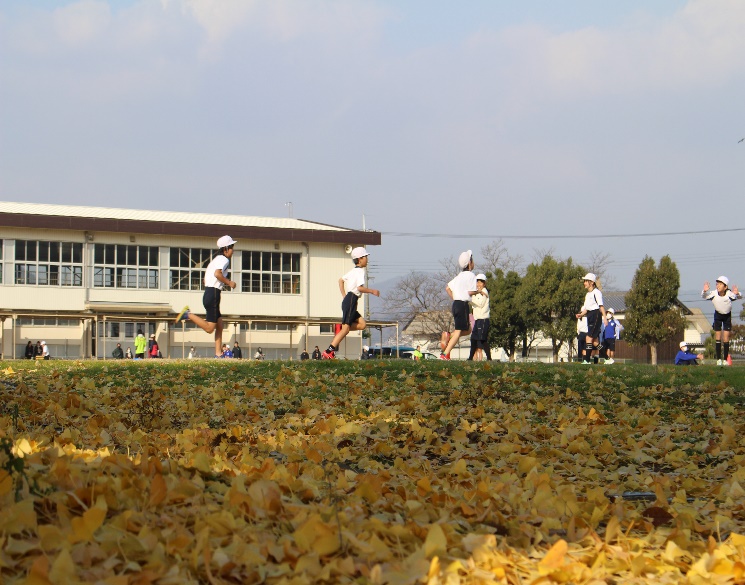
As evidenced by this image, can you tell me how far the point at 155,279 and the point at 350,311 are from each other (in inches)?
1305

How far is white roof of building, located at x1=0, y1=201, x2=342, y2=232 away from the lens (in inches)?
1858

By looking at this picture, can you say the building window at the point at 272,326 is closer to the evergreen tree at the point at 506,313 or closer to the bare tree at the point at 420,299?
the evergreen tree at the point at 506,313

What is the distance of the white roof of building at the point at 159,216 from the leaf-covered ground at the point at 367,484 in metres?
38.9

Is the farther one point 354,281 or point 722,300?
point 722,300

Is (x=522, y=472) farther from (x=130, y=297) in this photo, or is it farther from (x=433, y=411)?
(x=130, y=297)

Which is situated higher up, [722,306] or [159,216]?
[159,216]

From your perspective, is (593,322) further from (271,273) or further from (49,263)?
(49,263)

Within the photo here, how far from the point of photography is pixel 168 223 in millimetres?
45219

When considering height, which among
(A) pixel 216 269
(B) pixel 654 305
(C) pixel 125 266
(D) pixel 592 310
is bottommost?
(D) pixel 592 310

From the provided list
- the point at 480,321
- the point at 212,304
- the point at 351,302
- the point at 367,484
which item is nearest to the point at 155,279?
the point at 212,304

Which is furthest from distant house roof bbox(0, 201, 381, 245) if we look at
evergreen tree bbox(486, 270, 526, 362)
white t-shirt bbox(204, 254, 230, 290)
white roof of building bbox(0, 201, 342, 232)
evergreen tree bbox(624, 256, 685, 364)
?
white t-shirt bbox(204, 254, 230, 290)

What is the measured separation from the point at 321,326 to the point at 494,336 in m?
18.7

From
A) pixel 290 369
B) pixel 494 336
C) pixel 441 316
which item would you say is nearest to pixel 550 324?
pixel 494 336

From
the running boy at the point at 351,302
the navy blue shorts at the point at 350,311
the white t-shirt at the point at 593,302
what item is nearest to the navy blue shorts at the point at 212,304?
the running boy at the point at 351,302
